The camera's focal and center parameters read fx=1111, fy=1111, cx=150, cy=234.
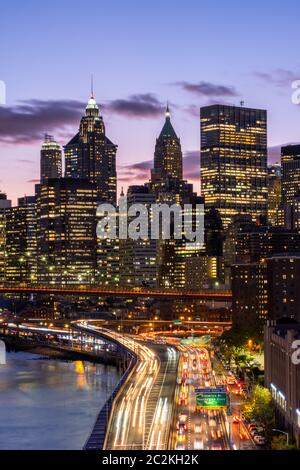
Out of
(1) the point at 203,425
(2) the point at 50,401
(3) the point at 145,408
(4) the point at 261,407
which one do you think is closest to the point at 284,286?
(2) the point at 50,401

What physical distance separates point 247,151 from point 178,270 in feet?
83.7

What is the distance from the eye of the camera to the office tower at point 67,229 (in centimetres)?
10069

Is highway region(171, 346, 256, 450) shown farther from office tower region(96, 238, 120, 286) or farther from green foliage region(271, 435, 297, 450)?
office tower region(96, 238, 120, 286)

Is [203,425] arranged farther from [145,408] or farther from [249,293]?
[249,293]

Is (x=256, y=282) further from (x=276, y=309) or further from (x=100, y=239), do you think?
(x=100, y=239)

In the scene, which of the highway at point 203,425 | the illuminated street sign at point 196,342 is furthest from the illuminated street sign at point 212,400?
the illuminated street sign at point 196,342

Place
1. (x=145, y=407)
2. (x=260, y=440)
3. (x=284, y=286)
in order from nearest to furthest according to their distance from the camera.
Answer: (x=260, y=440) → (x=145, y=407) → (x=284, y=286)

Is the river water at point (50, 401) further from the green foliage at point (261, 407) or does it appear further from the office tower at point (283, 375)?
the office tower at point (283, 375)

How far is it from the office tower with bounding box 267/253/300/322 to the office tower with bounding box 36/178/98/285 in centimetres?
5394

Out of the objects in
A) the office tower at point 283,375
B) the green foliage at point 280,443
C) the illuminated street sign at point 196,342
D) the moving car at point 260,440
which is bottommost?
the illuminated street sign at point 196,342

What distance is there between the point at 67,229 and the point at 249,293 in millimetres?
50529

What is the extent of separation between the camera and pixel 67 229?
102 meters

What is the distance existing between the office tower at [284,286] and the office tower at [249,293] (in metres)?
3.95
